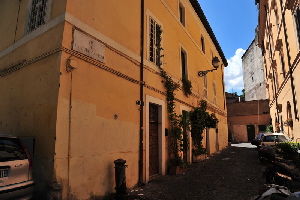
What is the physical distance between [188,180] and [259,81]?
30.8 metres

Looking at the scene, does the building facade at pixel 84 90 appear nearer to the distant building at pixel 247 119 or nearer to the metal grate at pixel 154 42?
the metal grate at pixel 154 42

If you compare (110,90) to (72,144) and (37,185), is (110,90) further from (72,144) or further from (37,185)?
(37,185)

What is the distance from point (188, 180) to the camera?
6.98 meters

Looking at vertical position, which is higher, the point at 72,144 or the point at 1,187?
the point at 72,144

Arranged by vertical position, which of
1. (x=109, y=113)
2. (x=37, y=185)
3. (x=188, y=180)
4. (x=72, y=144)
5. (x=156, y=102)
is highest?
(x=156, y=102)

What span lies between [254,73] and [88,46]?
34.9m

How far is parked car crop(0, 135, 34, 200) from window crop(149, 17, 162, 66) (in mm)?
5345

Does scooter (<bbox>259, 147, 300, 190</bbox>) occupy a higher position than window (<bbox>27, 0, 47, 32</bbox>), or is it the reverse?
window (<bbox>27, 0, 47, 32</bbox>)

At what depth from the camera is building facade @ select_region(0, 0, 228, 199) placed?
13.9 feet

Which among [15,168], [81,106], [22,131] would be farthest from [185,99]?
[15,168]

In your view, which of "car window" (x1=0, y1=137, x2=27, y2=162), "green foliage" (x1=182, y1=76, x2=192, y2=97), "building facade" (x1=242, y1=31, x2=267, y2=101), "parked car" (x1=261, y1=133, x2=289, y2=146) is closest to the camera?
"car window" (x1=0, y1=137, x2=27, y2=162)

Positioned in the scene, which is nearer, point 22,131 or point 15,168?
point 15,168

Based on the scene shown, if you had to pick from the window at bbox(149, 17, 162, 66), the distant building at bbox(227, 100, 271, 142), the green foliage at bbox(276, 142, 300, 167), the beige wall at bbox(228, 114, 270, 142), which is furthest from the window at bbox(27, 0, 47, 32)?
the beige wall at bbox(228, 114, 270, 142)

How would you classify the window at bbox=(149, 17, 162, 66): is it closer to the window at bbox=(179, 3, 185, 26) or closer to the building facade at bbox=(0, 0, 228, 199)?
the building facade at bbox=(0, 0, 228, 199)
